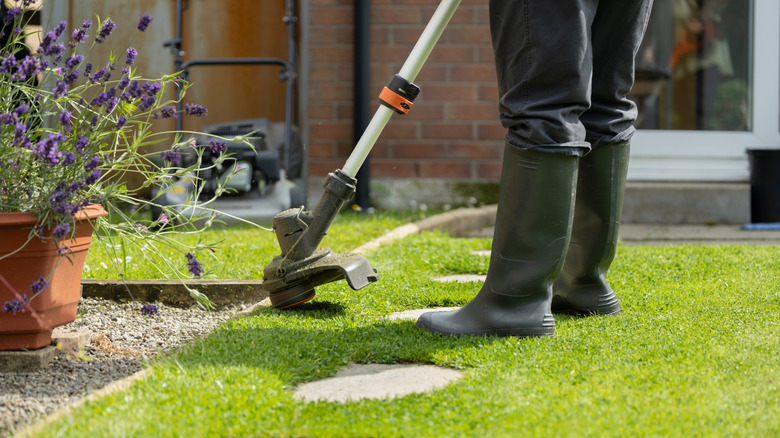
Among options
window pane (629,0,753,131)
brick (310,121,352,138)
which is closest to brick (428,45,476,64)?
brick (310,121,352,138)

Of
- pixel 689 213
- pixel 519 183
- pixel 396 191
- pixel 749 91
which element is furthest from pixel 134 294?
pixel 749 91

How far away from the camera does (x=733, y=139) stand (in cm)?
457

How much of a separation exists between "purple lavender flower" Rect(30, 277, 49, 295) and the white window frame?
3.56 metres

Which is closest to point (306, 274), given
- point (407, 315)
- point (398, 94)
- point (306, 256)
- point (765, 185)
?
point (306, 256)

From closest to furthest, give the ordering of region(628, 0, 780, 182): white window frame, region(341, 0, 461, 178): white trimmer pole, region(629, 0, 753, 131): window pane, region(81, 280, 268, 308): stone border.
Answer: region(341, 0, 461, 178): white trimmer pole, region(81, 280, 268, 308): stone border, region(628, 0, 780, 182): white window frame, region(629, 0, 753, 131): window pane

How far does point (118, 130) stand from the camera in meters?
1.70

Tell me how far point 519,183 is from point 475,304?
28cm

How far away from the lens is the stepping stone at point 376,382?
138cm

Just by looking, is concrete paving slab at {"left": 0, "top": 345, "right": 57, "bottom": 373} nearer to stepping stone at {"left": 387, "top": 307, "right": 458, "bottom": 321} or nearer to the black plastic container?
stepping stone at {"left": 387, "top": 307, "right": 458, "bottom": 321}

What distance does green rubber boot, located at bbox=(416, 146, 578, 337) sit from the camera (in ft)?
5.57

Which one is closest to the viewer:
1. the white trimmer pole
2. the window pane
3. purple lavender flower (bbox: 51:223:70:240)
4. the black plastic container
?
purple lavender flower (bbox: 51:223:70:240)

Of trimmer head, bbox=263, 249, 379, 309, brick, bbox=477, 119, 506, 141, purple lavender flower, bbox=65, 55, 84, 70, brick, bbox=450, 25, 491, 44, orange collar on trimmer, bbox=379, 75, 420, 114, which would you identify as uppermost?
brick, bbox=450, 25, 491, 44

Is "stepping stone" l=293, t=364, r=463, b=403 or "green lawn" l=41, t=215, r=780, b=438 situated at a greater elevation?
"green lawn" l=41, t=215, r=780, b=438

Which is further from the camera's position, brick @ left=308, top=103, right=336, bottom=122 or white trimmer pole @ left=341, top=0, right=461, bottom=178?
brick @ left=308, top=103, right=336, bottom=122
